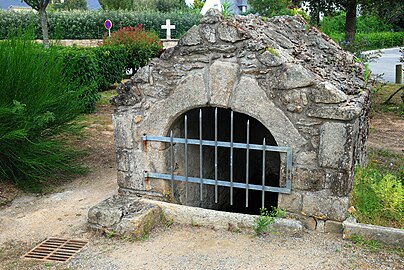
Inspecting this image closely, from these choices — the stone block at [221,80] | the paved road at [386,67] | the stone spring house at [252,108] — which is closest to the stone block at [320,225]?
the stone spring house at [252,108]

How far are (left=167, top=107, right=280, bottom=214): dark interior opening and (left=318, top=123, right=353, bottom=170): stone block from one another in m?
1.49

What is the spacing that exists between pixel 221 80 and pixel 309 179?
119cm

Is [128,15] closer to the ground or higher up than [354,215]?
higher up

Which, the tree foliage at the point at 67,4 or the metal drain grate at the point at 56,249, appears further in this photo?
the tree foliage at the point at 67,4

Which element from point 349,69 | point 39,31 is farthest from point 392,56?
point 349,69

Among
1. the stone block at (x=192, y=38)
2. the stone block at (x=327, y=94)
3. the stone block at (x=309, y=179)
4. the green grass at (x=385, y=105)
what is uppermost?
the stone block at (x=192, y=38)

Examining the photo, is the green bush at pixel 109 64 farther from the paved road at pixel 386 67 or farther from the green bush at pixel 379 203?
the paved road at pixel 386 67

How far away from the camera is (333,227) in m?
4.15

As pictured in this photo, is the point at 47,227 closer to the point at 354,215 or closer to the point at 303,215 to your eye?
the point at 303,215

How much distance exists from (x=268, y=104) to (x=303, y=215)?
1.07 meters

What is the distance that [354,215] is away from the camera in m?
4.17

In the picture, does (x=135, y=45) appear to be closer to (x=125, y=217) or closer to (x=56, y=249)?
(x=125, y=217)

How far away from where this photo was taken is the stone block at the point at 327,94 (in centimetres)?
389

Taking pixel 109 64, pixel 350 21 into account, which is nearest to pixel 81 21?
pixel 109 64
